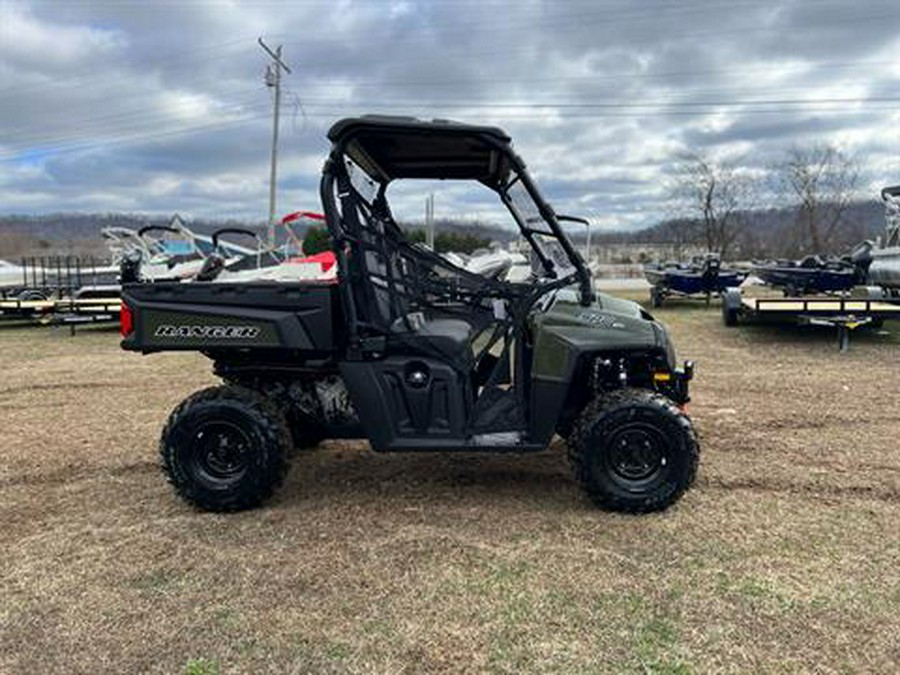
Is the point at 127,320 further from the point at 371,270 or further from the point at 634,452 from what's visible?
the point at 634,452

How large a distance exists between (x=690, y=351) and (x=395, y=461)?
6.27 m

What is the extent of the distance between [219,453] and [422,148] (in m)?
2.04

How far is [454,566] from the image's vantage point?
3621mm

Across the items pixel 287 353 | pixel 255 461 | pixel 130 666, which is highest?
pixel 287 353

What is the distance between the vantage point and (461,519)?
4.20 m

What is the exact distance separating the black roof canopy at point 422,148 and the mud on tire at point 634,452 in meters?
1.42

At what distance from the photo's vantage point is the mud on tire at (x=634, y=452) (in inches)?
161

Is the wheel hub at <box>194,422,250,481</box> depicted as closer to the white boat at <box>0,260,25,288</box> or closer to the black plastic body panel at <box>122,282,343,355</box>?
the black plastic body panel at <box>122,282,343,355</box>

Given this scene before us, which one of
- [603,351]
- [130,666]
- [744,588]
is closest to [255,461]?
[130,666]

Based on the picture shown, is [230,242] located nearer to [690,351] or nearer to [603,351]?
[690,351]

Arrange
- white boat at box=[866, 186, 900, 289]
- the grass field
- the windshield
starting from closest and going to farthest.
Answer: the grass field, the windshield, white boat at box=[866, 186, 900, 289]

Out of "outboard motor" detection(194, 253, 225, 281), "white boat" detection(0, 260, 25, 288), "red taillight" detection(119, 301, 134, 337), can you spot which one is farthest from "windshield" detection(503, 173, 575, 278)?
"white boat" detection(0, 260, 25, 288)

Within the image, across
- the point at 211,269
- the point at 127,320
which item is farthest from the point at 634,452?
the point at 211,269

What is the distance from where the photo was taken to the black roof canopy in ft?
13.1
